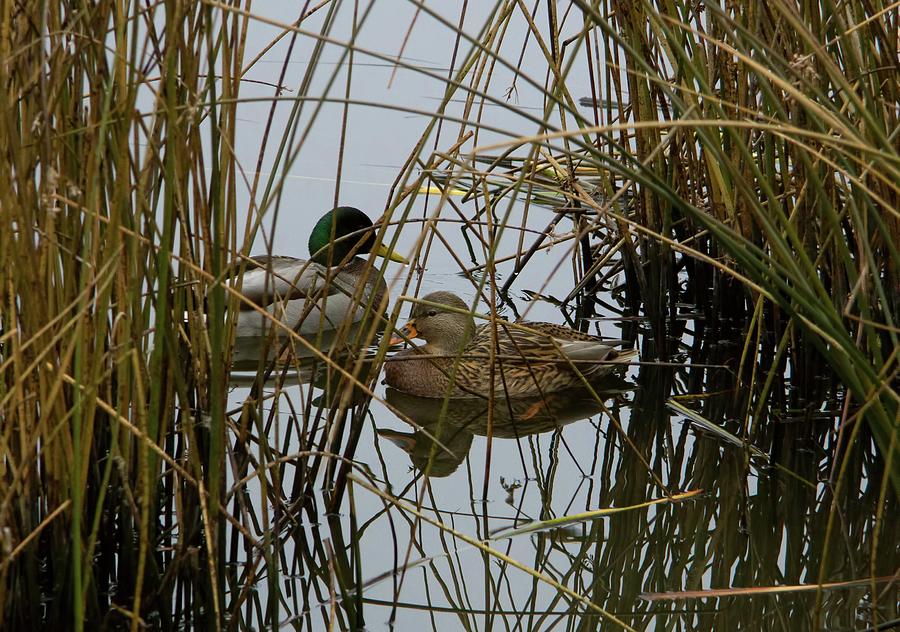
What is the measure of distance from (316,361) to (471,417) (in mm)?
1557

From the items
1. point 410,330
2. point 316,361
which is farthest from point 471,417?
point 316,361

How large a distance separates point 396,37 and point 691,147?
4.25 metres

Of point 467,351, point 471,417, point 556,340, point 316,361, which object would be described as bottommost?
point 471,417

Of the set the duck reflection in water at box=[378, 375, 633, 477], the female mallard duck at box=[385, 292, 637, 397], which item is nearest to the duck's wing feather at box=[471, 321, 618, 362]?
the female mallard duck at box=[385, 292, 637, 397]

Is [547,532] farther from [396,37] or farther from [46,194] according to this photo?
[396,37]

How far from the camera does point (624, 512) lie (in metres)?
3.33

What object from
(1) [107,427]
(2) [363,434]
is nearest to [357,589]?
(1) [107,427]

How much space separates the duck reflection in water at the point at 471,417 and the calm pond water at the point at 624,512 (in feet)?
0.04

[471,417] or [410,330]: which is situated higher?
[410,330]

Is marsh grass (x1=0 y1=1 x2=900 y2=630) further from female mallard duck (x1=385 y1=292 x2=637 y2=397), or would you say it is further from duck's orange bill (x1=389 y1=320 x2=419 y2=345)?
duck's orange bill (x1=389 y1=320 x2=419 y2=345)

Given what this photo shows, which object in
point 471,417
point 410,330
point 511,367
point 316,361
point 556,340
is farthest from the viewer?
point 410,330

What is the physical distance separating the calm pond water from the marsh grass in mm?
12

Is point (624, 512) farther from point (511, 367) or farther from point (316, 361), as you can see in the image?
point (511, 367)

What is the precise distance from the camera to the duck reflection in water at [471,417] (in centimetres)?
385
